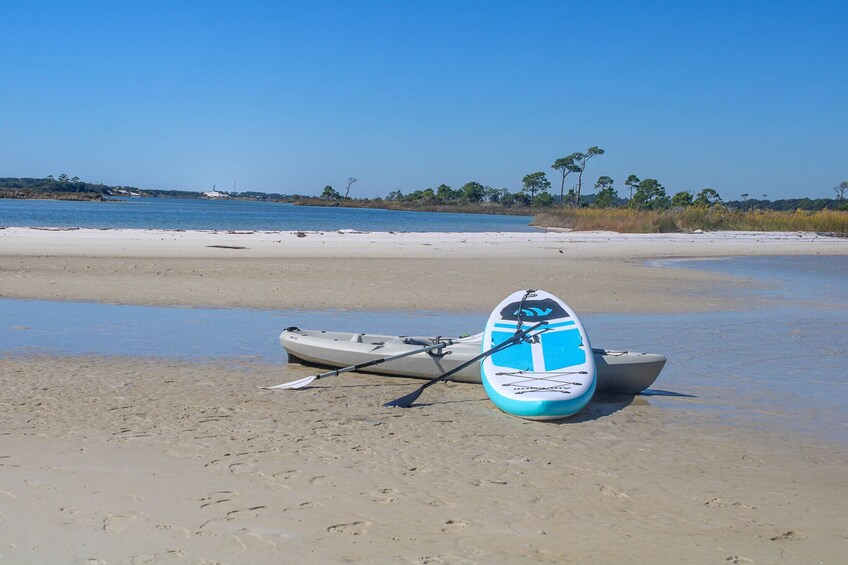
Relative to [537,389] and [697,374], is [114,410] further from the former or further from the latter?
[697,374]

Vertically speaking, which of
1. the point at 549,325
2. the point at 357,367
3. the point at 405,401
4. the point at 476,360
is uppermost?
the point at 549,325

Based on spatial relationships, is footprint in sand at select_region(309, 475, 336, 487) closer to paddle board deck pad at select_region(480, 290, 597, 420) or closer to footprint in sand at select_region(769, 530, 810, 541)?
paddle board deck pad at select_region(480, 290, 597, 420)

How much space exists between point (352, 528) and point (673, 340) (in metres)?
7.94

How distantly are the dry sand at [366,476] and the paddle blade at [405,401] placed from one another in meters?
0.12

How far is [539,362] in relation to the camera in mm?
7863

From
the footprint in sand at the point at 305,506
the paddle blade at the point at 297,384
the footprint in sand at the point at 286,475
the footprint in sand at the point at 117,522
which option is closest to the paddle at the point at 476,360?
the paddle blade at the point at 297,384

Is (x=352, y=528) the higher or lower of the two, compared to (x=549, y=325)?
lower

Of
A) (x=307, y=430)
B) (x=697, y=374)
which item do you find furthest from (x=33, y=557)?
(x=697, y=374)

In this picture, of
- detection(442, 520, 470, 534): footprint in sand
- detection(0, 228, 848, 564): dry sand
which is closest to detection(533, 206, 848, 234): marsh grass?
detection(0, 228, 848, 564): dry sand

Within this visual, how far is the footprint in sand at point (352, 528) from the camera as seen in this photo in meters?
4.36

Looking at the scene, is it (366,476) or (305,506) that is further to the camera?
(366,476)

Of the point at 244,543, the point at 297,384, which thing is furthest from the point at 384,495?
the point at 297,384

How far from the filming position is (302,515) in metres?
4.57

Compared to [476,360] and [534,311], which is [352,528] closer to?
[476,360]
